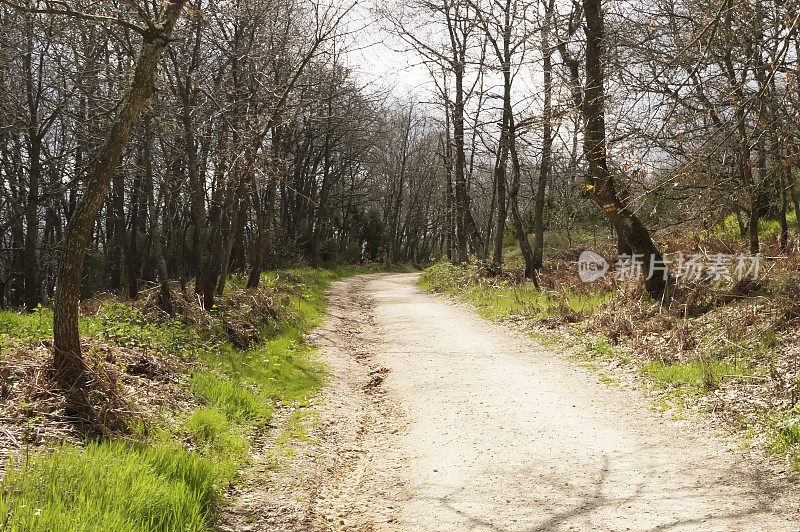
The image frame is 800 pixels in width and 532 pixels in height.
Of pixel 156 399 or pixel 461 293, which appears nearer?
pixel 156 399

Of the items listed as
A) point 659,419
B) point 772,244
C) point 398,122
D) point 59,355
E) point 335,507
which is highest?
point 398,122

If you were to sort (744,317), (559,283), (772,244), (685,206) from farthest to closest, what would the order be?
(559,283) < (772,244) < (685,206) < (744,317)

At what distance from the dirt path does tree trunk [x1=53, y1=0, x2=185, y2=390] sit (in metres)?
2.25

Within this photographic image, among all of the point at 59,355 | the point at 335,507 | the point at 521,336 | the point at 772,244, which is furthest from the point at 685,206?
the point at 59,355

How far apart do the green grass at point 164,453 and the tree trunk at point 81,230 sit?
113cm

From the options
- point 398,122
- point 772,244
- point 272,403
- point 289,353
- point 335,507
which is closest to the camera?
point 335,507

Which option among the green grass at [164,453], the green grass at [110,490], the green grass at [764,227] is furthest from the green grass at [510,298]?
the green grass at [110,490]

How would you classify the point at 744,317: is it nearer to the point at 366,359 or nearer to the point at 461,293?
the point at 366,359

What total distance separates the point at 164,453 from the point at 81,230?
2.20 metres

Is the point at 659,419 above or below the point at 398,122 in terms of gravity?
below

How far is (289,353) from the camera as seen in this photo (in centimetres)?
916

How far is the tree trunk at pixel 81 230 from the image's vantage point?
514 cm

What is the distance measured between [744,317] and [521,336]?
3.90 metres

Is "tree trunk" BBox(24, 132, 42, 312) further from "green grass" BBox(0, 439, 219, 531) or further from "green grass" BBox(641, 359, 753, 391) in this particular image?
"green grass" BBox(641, 359, 753, 391)
